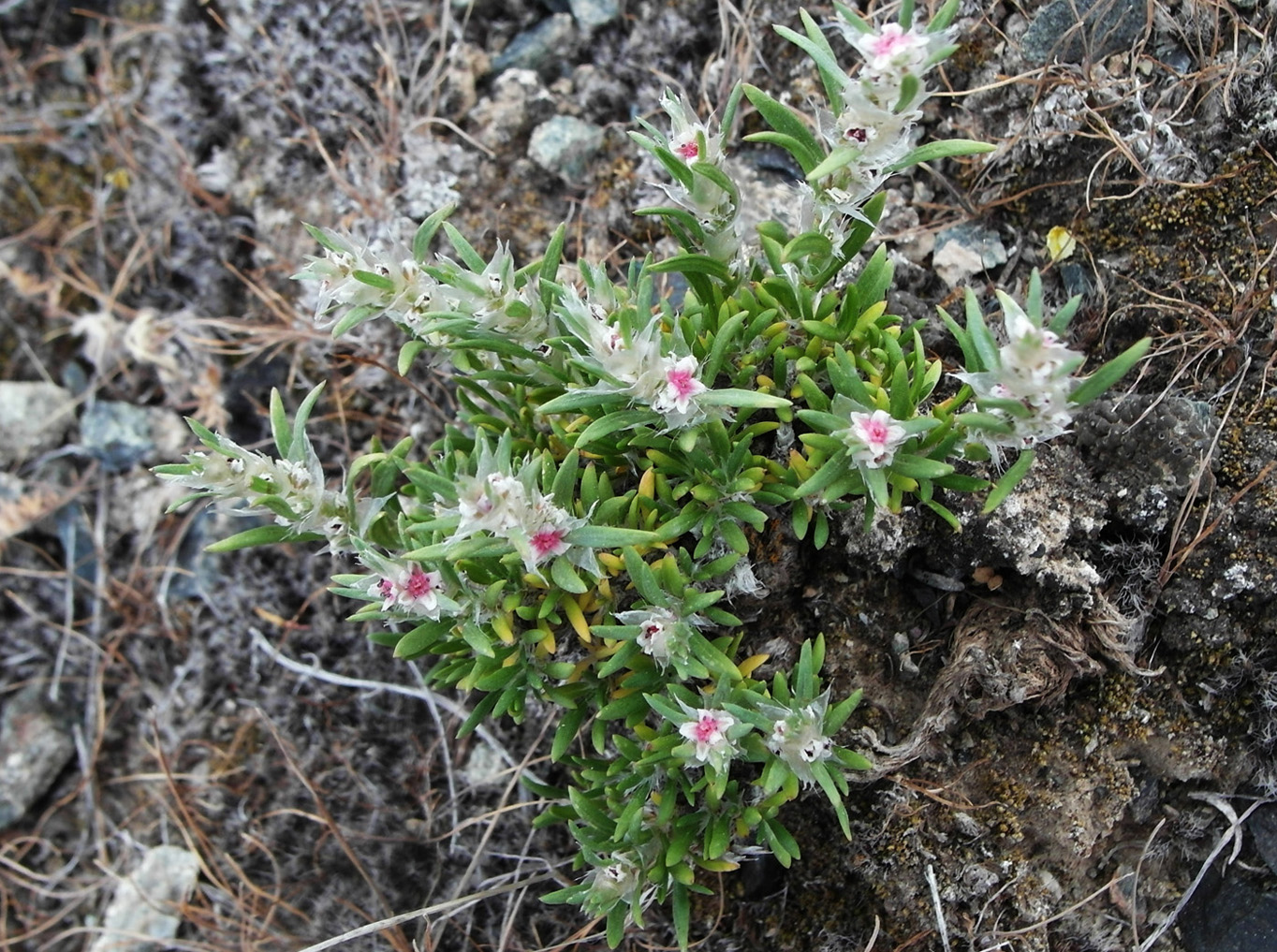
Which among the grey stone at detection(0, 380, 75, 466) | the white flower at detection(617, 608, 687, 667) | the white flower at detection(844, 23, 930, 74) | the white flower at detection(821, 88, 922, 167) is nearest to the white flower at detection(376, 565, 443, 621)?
the white flower at detection(617, 608, 687, 667)

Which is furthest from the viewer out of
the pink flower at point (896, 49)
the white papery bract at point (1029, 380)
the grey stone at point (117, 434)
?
the grey stone at point (117, 434)

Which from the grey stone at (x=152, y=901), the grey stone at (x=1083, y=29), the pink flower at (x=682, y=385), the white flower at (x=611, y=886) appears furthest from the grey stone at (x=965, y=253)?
the grey stone at (x=152, y=901)

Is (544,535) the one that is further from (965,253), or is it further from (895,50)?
(965,253)

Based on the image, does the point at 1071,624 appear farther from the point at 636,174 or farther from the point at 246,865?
the point at 246,865

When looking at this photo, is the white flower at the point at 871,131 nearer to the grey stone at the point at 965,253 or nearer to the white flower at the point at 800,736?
the grey stone at the point at 965,253

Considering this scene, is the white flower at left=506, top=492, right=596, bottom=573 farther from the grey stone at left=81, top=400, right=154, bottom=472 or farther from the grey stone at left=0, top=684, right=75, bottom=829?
the grey stone at left=0, top=684, right=75, bottom=829

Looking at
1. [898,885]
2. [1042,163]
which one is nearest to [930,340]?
[1042,163]

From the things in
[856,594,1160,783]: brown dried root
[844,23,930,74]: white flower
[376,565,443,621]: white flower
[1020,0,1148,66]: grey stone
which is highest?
[844,23,930,74]: white flower
